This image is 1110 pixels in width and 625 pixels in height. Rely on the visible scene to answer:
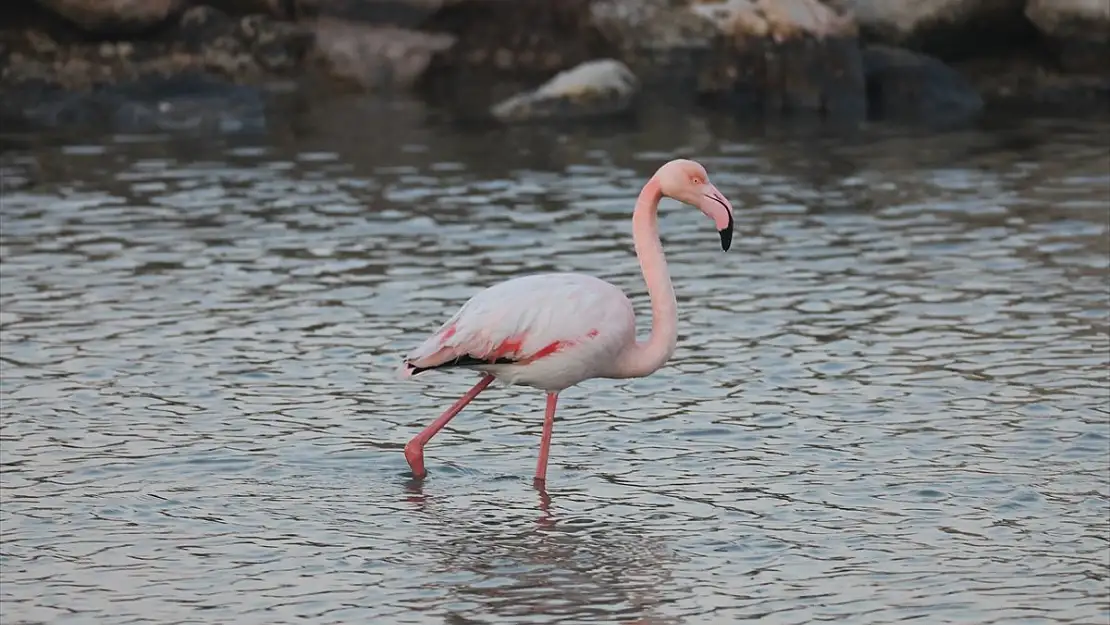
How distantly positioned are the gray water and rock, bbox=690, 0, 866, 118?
4449mm

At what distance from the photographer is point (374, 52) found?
26766 millimetres

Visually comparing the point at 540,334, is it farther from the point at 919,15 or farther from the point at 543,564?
the point at 919,15

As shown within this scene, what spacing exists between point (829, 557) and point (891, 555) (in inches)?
10.3

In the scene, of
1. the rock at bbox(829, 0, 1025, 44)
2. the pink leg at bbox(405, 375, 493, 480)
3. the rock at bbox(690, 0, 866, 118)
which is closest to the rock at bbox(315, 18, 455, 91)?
the rock at bbox(690, 0, 866, 118)

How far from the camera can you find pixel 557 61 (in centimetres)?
2681

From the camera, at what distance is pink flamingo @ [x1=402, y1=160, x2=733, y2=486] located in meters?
9.02

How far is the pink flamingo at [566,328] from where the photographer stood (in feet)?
29.6

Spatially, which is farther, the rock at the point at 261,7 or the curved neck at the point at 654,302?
the rock at the point at 261,7

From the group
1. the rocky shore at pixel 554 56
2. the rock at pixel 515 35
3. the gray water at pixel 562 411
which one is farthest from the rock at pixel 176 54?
the gray water at pixel 562 411

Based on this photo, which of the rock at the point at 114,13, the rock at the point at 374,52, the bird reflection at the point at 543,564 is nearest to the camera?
the bird reflection at the point at 543,564

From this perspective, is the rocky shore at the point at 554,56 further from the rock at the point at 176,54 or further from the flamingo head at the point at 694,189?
the flamingo head at the point at 694,189

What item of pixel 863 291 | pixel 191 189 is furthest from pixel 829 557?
pixel 191 189

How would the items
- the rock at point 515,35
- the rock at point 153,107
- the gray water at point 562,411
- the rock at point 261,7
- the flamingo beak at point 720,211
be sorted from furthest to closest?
the rock at point 261,7 → the rock at point 515,35 → the rock at point 153,107 → the flamingo beak at point 720,211 → the gray water at point 562,411

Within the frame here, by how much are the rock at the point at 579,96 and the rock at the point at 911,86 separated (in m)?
3.10
